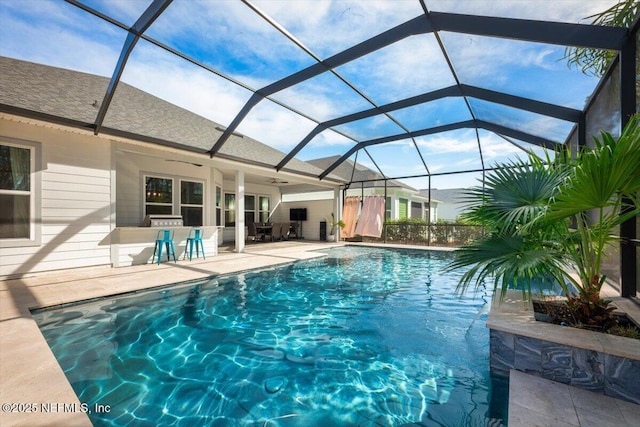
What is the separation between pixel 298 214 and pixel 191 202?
23.4 feet

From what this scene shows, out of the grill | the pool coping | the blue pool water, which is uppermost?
the grill

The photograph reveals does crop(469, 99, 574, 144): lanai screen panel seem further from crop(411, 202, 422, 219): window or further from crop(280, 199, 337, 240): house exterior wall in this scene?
crop(411, 202, 422, 219): window

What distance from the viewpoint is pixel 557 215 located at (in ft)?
7.14

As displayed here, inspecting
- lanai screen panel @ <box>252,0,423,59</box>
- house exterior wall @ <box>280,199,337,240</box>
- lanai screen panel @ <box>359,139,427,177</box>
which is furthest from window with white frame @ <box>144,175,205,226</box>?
house exterior wall @ <box>280,199,337,240</box>

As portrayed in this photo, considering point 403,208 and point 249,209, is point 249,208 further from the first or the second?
point 403,208

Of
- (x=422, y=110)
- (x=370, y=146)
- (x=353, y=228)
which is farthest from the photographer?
(x=353, y=228)

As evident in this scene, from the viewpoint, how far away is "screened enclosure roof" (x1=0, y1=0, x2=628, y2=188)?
12.2 feet

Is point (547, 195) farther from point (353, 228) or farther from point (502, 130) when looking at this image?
point (353, 228)

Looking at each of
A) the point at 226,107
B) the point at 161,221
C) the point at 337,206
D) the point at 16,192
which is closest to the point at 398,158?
the point at 337,206

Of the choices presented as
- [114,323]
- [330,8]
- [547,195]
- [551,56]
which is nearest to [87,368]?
[114,323]

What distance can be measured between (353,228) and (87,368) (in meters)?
11.2

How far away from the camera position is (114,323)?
355 centimetres

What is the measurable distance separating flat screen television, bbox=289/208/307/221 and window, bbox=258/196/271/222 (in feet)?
4.23

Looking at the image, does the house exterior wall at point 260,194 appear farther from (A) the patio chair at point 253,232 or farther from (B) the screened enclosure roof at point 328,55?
(B) the screened enclosure roof at point 328,55
